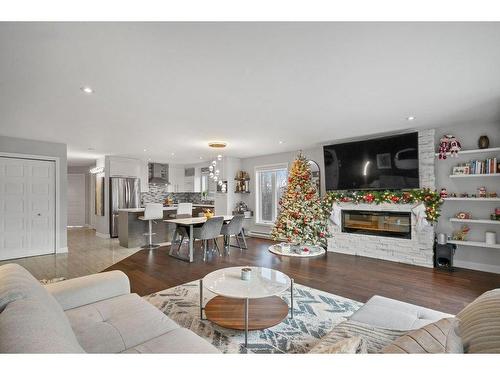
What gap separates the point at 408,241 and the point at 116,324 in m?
4.81

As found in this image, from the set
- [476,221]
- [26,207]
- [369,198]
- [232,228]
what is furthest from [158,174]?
[476,221]

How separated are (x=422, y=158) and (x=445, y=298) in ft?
8.24

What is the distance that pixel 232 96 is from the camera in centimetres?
287

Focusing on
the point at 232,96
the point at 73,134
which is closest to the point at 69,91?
the point at 232,96

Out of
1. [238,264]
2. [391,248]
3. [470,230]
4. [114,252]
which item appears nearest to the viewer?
[470,230]

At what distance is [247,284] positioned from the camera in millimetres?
2330

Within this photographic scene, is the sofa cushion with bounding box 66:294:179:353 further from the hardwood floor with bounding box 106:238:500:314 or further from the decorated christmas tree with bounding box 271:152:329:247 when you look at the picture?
the decorated christmas tree with bounding box 271:152:329:247

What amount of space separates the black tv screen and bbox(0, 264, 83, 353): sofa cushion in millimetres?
5094

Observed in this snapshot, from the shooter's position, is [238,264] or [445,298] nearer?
[445,298]

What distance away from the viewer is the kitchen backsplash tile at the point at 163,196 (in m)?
8.60

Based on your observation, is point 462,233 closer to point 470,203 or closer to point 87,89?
point 470,203

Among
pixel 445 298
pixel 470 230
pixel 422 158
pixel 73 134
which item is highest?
pixel 73 134
